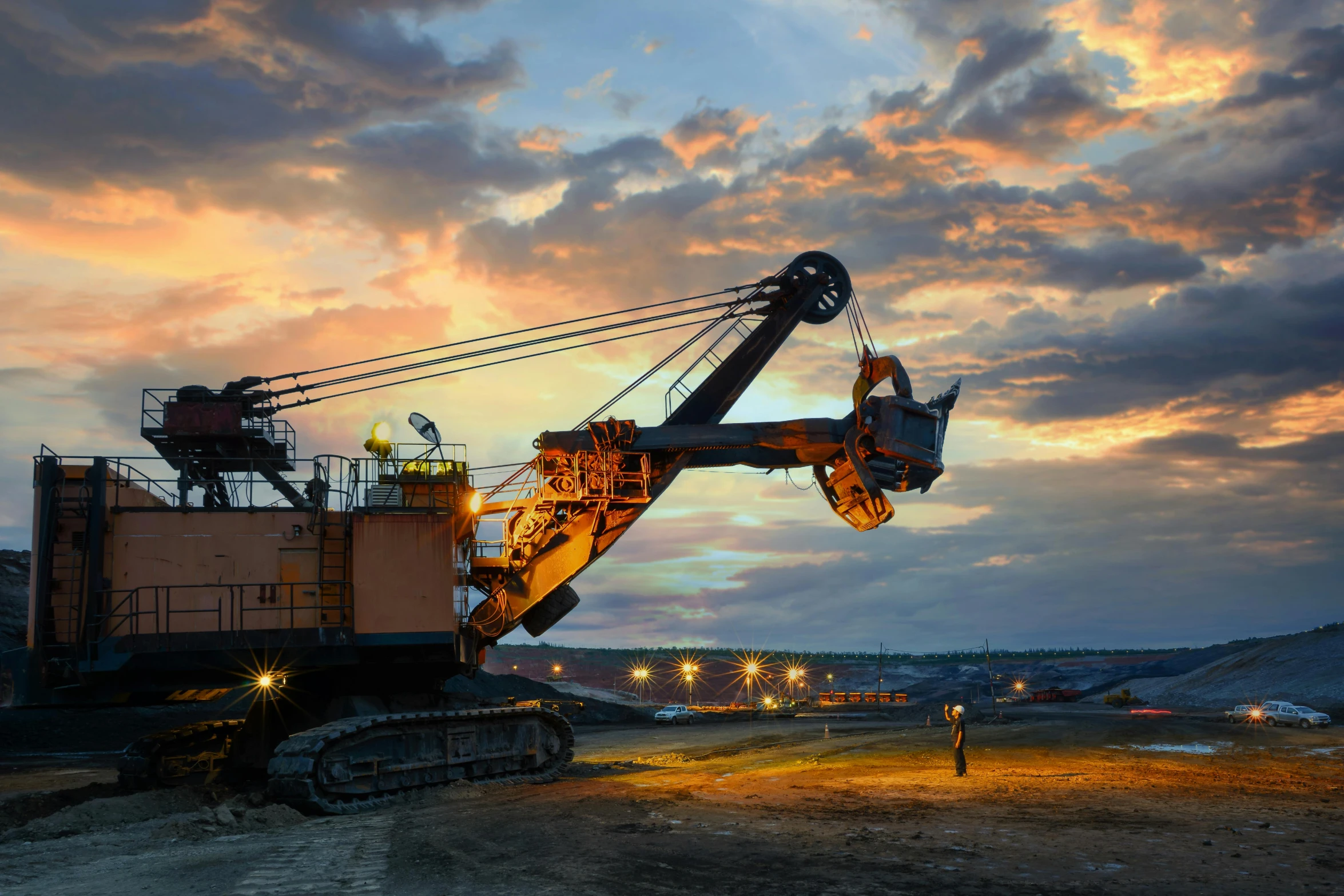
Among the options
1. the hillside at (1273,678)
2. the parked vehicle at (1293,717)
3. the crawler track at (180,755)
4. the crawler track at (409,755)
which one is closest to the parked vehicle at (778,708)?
the parked vehicle at (1293,717)

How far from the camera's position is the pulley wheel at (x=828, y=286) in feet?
71.7

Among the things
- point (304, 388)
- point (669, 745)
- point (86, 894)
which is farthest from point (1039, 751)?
point (86, 894)

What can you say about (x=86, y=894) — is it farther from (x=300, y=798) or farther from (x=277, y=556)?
(x=277, y=556)

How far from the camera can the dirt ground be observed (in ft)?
30.5

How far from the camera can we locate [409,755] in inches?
637

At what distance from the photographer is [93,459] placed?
14992 millimetres

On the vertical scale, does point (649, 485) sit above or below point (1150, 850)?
above

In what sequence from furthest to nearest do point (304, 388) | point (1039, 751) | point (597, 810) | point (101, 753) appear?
1. point (101, 753)
2. point (1039, 751)
3. point (304, 388)
4. point (597, 810)

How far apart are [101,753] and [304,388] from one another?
1738cm

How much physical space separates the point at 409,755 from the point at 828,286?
1335 centimetres

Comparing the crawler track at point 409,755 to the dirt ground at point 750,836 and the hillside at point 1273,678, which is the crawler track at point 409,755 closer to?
the dirt ground at point 750,836

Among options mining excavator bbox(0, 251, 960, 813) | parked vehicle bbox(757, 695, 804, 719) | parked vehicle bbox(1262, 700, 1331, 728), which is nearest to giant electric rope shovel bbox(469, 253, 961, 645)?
mining excavator bbox(0, 251, 960, 813)

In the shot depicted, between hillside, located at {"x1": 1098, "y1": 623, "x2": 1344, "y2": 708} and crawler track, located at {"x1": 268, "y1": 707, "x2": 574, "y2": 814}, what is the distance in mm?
47935

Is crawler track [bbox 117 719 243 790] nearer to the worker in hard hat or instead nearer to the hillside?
the worker in hard hat
